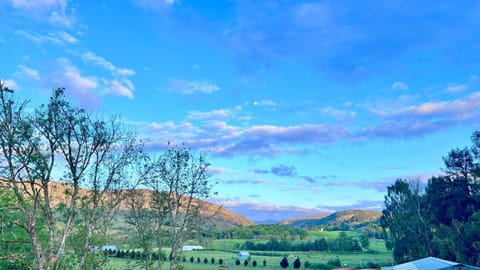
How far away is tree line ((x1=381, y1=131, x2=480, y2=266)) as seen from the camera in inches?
1136

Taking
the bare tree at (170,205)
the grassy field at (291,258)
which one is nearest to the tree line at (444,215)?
the grassy field at (291,258)

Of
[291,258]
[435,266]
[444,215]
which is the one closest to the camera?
[435,266]

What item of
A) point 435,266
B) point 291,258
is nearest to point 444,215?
point 435,266

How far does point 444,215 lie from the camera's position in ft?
121

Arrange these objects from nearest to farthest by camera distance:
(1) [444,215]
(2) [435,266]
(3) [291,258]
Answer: (2) [435,266] < (1) [444,215] < (3) [291,258]

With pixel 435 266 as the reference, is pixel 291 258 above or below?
below

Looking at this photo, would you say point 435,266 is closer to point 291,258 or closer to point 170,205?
point 170,205

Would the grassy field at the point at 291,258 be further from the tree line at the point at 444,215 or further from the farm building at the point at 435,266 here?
the farm building at the point at 435,266

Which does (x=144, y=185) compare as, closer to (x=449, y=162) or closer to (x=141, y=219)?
(x=141, y=219)

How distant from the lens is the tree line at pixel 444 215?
28.8 metres

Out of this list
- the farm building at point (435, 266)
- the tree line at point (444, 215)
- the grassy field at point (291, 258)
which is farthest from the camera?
the grassy field at point (291, 258)

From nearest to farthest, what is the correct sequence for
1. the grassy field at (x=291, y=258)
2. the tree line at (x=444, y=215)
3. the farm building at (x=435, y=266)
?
the farm building at (x=435, y=266)
the tree line at (x=444, y=215)
the grassy field at (x=291, y=258)

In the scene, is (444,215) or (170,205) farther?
(444,215)

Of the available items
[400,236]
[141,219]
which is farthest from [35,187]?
[400,236]
